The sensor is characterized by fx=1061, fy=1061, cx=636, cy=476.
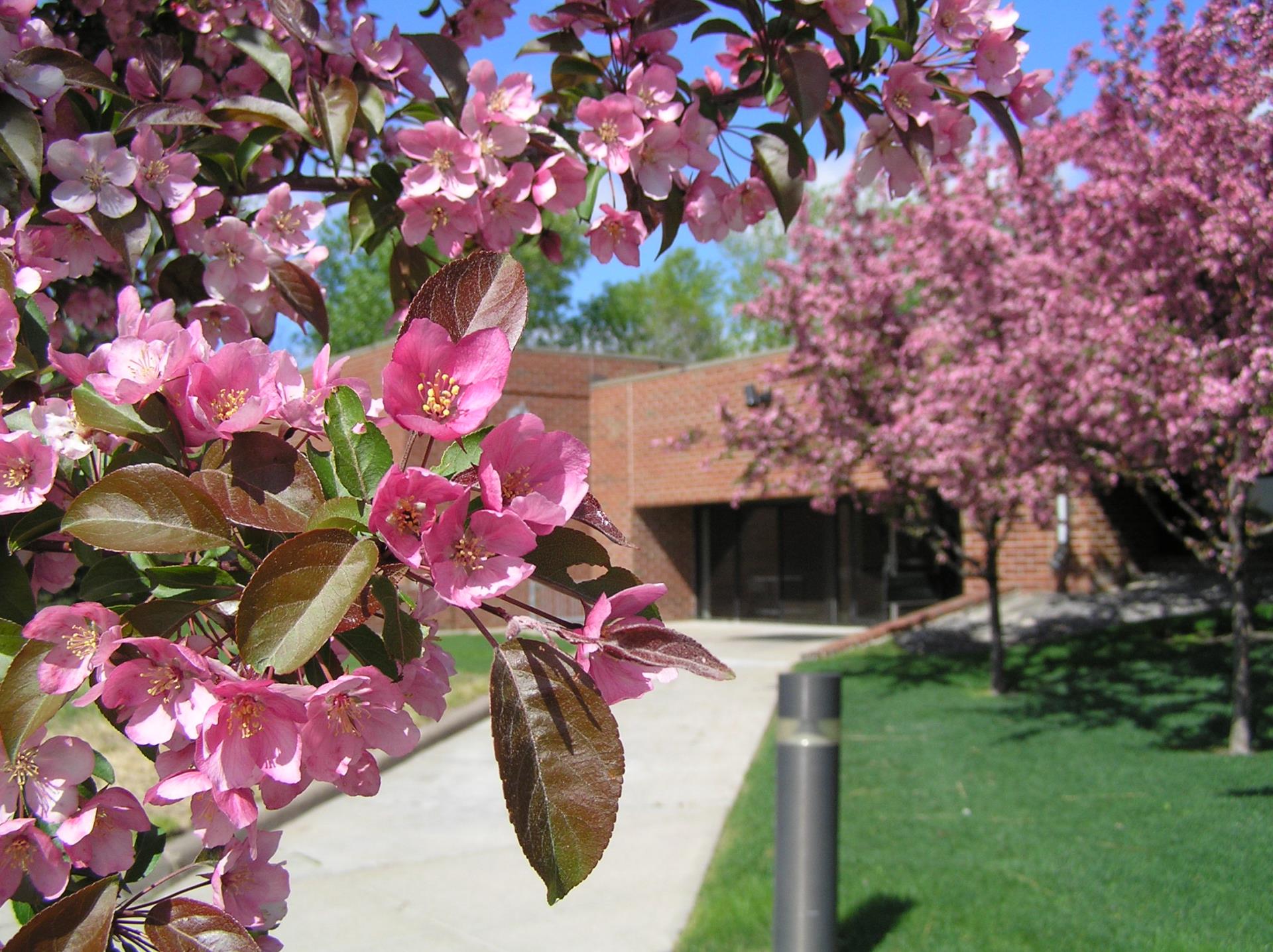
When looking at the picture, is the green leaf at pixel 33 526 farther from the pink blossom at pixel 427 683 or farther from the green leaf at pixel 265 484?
the pink blossom at pixel 427 683

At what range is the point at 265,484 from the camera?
101 cm

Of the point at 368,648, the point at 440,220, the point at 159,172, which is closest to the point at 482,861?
the point at 440,220

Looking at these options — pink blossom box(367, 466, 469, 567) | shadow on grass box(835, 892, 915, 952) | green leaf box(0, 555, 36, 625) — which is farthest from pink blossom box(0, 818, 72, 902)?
shadow on grass box(835, 892, 915, 952)

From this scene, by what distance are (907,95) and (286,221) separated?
3.69 ft

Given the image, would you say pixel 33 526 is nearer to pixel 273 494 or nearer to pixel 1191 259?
pixel 273 494

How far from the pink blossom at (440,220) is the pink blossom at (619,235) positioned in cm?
23

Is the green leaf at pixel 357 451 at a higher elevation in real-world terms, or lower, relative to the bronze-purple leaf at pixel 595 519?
higher

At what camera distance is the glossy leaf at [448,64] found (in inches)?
72.0

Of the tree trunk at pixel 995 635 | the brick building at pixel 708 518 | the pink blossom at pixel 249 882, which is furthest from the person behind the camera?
the brick building at pixel 708 518

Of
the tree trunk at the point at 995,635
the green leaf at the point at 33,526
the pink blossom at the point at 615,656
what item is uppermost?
the green leaf at the point at 33,526

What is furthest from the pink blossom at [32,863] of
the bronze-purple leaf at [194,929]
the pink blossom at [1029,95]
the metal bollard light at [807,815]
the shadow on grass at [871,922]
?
the shadow on grass at [871,922]

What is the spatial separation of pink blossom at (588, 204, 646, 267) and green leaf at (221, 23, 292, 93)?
1.98 ft

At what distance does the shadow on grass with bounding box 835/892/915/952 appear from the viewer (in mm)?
4152

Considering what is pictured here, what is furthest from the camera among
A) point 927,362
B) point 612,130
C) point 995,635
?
point 927,362
